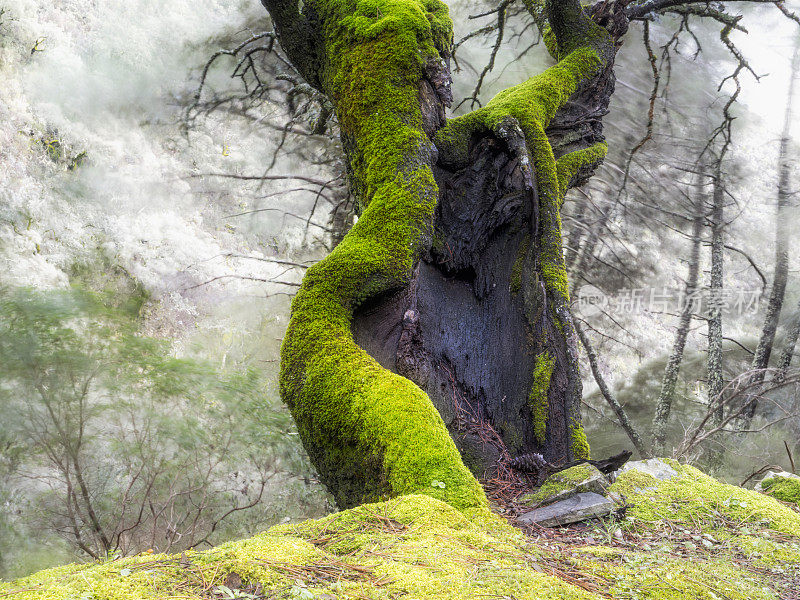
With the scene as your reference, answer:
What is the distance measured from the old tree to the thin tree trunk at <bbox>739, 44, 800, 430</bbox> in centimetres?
740

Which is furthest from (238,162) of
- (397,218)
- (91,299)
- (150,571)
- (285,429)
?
(150,571)

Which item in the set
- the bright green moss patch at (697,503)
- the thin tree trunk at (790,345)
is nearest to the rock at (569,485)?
the bright green moss patch at (697,503)

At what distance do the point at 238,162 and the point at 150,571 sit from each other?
10.8 metres

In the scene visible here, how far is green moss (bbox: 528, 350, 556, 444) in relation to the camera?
11.6 ft

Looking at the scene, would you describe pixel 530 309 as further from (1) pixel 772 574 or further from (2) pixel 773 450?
(2) pixel 773 450

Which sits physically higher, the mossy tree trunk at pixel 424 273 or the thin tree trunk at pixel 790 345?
the mossy tree trunk at pixel 424 273

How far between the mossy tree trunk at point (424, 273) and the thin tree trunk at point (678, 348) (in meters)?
6.35

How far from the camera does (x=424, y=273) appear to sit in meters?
3.71

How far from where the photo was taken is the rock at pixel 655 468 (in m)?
3.14

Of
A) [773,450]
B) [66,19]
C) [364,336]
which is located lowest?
[773,450]

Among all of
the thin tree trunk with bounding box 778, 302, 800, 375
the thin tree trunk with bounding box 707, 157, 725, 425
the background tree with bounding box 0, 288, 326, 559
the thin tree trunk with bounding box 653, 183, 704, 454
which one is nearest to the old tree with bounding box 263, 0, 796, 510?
the background tree with bounding box 0, 288, 326, 559

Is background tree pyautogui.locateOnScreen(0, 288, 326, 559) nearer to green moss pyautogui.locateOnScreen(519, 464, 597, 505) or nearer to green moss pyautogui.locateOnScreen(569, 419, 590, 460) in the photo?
green moss pyautogui.locateOnScreen(569, 419, 590, 460)

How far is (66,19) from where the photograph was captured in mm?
10461

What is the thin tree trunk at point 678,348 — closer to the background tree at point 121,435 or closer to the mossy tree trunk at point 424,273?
the mossy tree trunk at point 424,273
